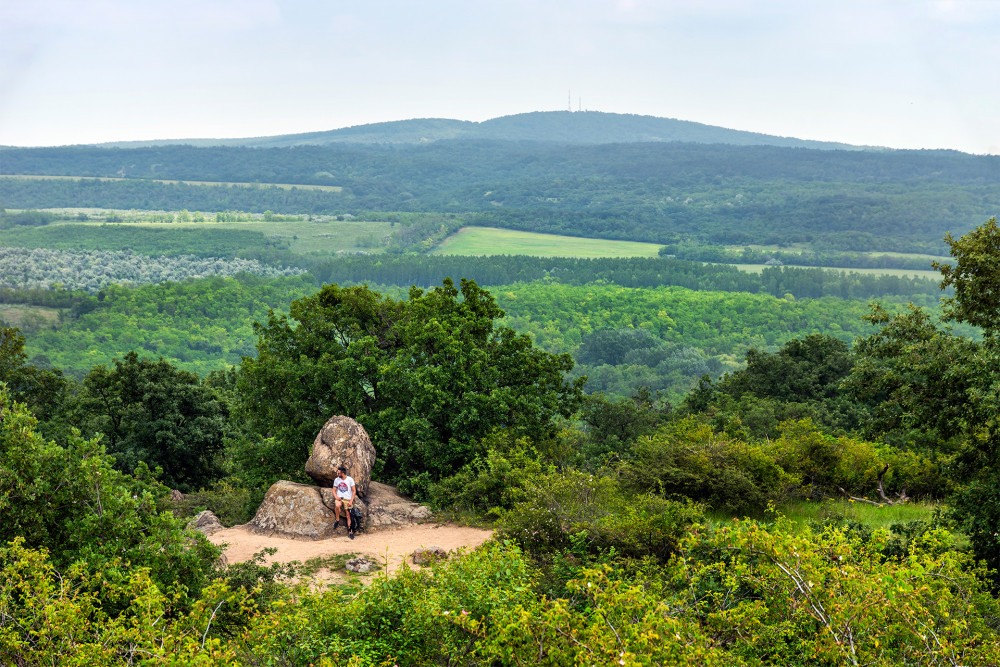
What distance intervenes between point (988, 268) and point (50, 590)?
1369cm

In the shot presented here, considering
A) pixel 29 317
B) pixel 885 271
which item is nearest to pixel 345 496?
pixel 29 317

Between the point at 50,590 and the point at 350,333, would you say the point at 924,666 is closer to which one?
the point at 50,590

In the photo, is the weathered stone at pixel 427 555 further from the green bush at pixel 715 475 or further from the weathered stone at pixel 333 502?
the green bush at pixel 715 475

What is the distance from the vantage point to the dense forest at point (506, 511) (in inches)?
319

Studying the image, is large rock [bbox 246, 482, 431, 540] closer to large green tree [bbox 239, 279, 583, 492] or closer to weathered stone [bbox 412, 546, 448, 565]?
large green tree [bbox 239, 279, 583, 492]

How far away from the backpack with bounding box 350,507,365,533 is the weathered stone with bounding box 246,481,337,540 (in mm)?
405

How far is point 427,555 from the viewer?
14.8 meters

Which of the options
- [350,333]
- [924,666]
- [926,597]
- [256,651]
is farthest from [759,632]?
[350,333]

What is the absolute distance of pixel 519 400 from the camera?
71.2 feet

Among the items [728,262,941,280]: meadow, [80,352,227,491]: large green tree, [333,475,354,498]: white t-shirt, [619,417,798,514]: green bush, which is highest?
[619,417,798,514]: green bush

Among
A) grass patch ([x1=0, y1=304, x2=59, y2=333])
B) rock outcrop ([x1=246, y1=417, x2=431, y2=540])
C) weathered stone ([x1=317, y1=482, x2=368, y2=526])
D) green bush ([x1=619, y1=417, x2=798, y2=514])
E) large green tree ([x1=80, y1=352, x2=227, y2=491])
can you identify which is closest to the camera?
green bush ([x1=619, y1=417, x2=798, y2=514])

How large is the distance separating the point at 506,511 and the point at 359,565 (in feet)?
9.59

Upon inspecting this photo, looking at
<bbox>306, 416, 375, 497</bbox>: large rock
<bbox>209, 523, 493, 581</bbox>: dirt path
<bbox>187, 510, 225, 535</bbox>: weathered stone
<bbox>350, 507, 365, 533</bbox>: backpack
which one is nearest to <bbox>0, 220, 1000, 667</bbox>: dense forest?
<bbox>209, 523, 493, 581</bbox>: dirt path

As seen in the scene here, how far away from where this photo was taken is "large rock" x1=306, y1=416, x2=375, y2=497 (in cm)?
1825
